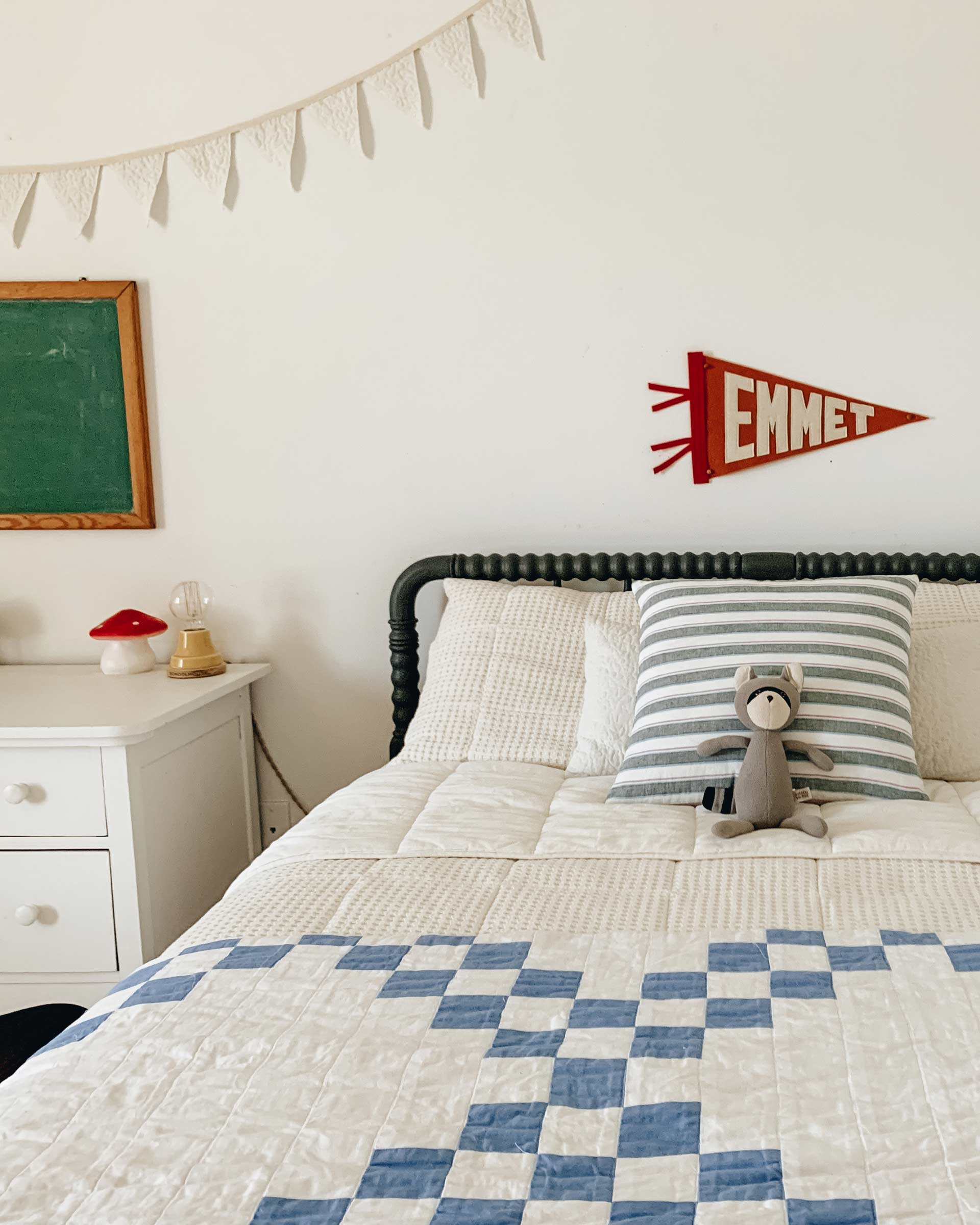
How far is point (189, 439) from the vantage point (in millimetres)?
2504

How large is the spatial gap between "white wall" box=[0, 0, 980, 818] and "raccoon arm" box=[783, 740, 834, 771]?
0.73m

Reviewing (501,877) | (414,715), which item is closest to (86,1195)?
(501,877)

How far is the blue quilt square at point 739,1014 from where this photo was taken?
105 cm

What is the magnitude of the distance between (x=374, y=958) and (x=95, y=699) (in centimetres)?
117

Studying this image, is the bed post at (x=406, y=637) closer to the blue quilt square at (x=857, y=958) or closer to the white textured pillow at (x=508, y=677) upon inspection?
the white textured pillow at (x=508, y=677)

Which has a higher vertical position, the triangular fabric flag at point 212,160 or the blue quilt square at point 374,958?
the triangular fabric flag at point 212,160

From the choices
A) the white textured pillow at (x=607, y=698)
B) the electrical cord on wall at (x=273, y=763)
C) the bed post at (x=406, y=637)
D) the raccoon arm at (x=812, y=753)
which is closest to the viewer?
the raccoon arm at (x=812, y=753)

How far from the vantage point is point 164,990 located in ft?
3.91

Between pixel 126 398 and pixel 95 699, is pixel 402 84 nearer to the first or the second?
pixel 126 398

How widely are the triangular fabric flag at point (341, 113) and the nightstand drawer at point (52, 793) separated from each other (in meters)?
1.33

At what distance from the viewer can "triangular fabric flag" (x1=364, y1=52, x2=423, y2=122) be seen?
231 cm

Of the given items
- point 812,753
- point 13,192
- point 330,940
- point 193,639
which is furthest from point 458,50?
point 330,940

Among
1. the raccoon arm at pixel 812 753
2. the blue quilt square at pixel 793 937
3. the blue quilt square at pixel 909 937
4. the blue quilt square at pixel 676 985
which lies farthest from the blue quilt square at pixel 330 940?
the raccoon arm at pixel 812 753

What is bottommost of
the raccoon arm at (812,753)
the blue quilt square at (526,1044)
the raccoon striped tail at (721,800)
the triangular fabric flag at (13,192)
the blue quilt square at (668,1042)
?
the blue quilt square at (526,1044)
